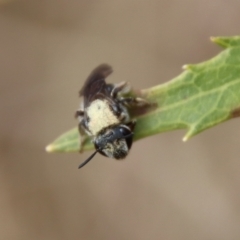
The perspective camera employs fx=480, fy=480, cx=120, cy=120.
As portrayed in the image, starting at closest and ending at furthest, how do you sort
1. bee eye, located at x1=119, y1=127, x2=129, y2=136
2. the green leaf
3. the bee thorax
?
the green leaf, bee eye, located at x1=119, y1=127, x2=129, y2=136, the bee thorax

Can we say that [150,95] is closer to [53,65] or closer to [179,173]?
[179,173]

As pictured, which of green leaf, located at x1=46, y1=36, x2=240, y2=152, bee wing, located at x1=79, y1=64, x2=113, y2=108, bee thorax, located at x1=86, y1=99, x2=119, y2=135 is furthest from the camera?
bee wing, located at x1=79, y1=64, x2=113, y2=108

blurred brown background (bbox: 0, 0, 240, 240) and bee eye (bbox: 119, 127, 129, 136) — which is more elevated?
blurred brown background (bbox: 0, 0, 240, 240)

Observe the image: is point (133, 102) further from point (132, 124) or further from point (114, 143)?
point (114, 143)

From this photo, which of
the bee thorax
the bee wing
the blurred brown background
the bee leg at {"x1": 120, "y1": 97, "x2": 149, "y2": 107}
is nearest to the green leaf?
the bee leg at {"x1": 120, "y1": 97, "x2": 149, "y2": 107}

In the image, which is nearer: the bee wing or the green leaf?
the green leaf

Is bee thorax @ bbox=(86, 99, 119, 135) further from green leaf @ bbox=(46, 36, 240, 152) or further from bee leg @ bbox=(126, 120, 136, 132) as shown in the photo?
green leaf @ bbox=(46, 36, 240, 152)

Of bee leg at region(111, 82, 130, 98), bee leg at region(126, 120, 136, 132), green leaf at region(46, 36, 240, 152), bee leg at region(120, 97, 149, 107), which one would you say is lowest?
green leaf at region(46, 36, 240, 152)
